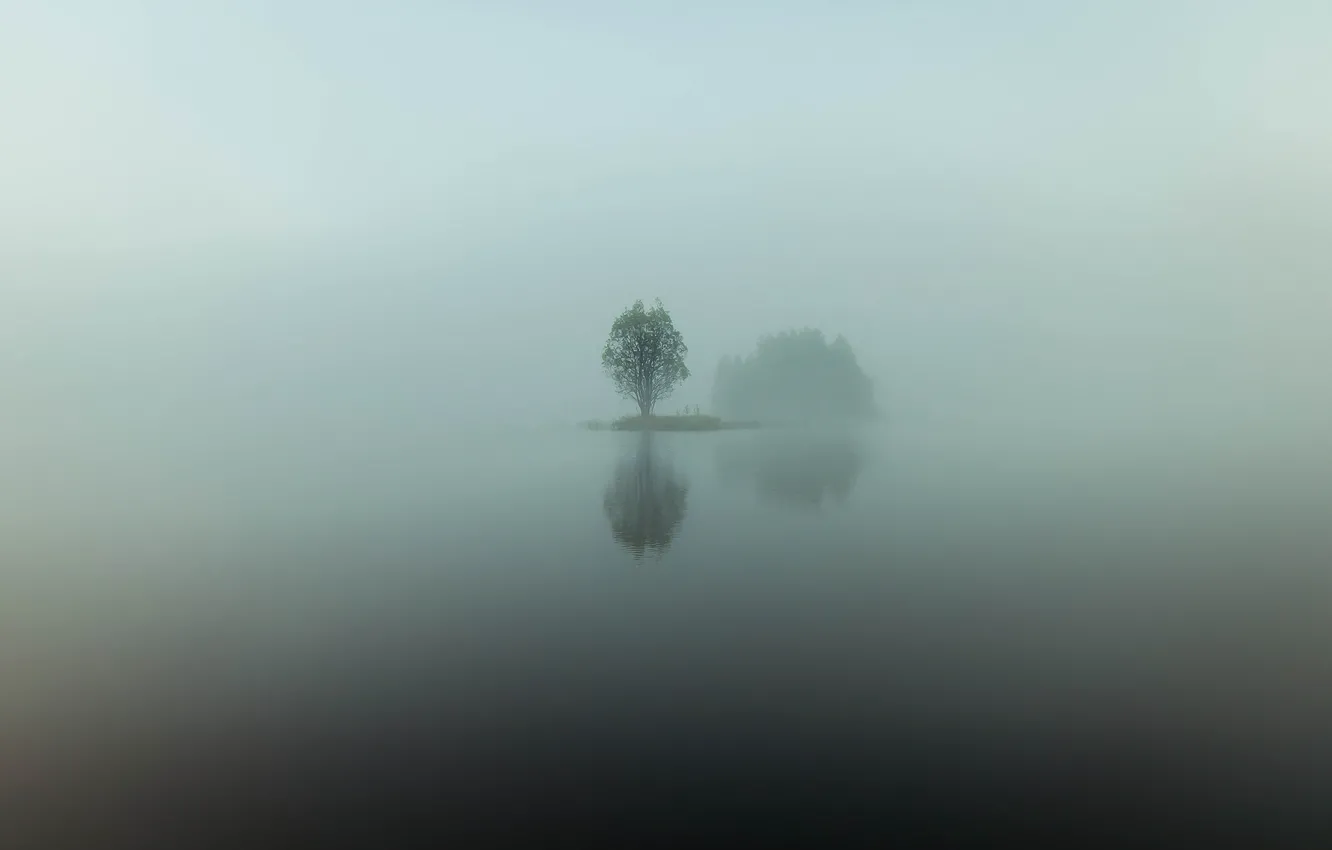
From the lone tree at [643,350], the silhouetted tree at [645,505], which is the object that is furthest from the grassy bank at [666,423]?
the silhouetted tree at [645,505]

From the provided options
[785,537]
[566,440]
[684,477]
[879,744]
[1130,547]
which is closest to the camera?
[879,744]

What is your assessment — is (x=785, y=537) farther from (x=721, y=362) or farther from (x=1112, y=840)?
(x=721, y=362)

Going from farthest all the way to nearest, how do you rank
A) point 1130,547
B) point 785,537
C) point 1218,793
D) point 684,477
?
point 684,477
point 785,537
point 1130,547
point 1218,793

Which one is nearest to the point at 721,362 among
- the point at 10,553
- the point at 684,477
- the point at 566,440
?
the point at 566,440

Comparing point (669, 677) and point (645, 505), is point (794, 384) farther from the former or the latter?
point (669, 677)

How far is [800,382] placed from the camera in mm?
141375

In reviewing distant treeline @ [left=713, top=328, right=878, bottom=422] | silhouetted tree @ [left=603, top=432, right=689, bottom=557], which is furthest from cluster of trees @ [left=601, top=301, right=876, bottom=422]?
silhouetted tree @ [left=603, top=432, right=689, bottom=557]

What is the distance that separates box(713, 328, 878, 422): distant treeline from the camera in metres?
140

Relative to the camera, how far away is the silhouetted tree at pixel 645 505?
2380 centimetres

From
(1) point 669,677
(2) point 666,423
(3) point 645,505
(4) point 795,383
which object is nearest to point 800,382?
(4) point 795,383

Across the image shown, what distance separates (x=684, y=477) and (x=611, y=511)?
1273cm

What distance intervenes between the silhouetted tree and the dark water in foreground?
1.08 ft

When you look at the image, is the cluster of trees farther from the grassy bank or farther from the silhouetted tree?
the silhouetted tree

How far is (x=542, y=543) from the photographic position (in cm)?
2361
